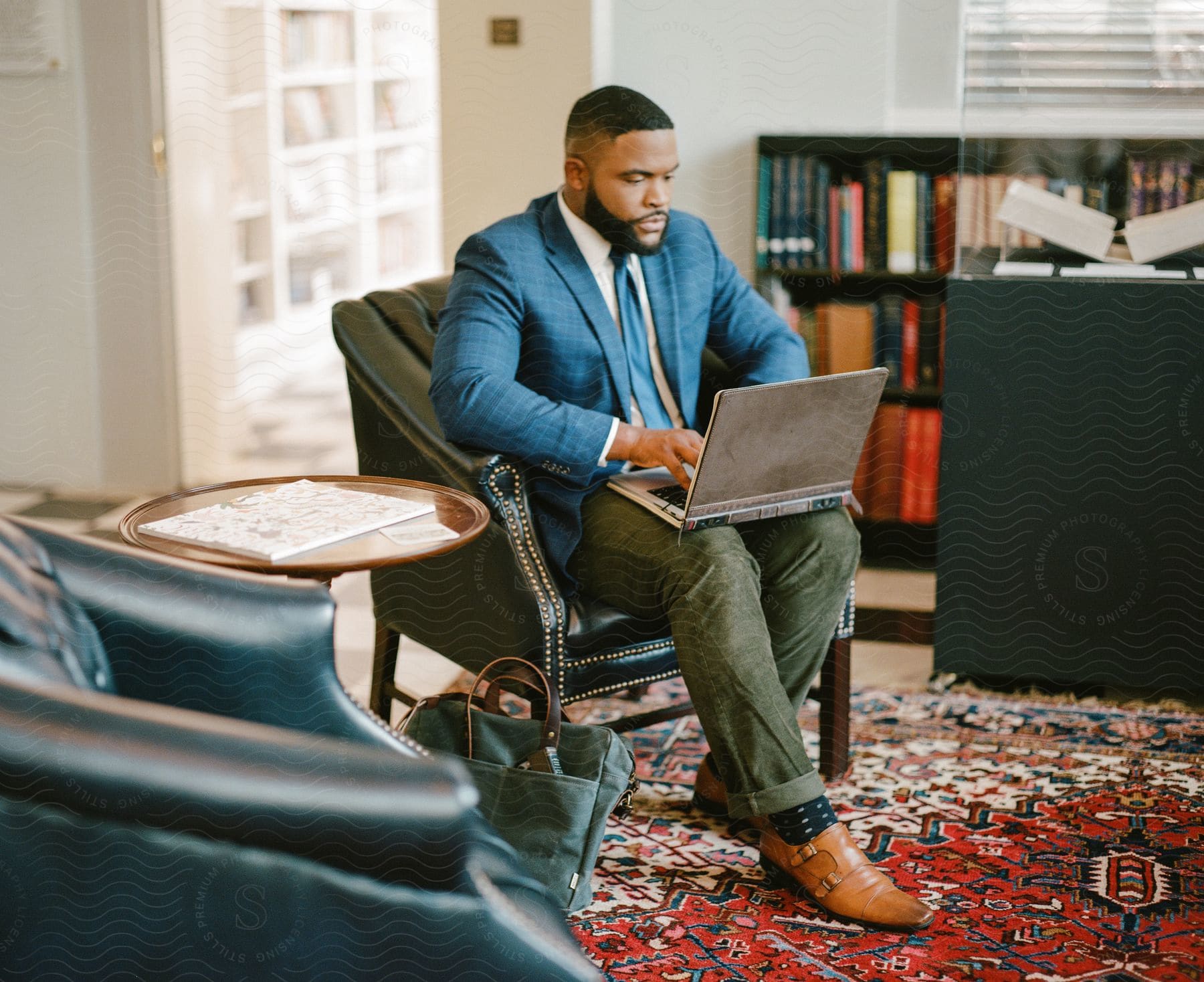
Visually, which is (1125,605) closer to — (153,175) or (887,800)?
(887,800)

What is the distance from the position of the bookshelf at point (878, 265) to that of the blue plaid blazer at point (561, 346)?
0.85 metres

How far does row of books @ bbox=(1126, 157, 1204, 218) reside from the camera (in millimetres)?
2348

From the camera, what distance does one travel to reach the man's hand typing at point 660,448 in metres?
1.87

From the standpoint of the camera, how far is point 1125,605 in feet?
7.59

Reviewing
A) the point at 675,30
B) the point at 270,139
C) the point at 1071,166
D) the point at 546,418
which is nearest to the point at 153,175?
the point at 270,139

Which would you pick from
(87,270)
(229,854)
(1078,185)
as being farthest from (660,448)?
(87,270)

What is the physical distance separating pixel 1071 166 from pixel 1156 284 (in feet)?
1.13

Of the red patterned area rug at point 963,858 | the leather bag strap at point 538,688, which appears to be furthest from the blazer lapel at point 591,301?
the red patterned area rug at point 963,858

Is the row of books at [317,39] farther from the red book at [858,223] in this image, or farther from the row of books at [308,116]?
the red book at [858,223]

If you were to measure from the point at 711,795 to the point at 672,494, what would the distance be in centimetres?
46

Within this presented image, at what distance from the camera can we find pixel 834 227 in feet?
9.71

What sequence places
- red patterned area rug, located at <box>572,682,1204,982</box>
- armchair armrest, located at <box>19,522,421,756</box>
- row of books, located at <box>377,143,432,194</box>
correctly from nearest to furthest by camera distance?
armchair armrest, located at <box>19,522,421,756</box> → red patterned area rug, located at <box>572,682,1204,982</box> → row of books, located at <box>377,143,432,194</box>

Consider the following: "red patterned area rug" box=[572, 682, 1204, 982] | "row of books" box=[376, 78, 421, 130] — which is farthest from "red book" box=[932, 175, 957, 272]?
"row of books" box=[376, 78, 421, 130]

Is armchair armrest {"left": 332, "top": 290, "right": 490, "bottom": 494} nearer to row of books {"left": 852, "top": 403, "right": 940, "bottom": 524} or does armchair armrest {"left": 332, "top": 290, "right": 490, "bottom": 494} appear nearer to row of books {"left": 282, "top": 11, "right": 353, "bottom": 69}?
row of books {"left": 852, "top": 403, "right": 940, "bottom": 524}
